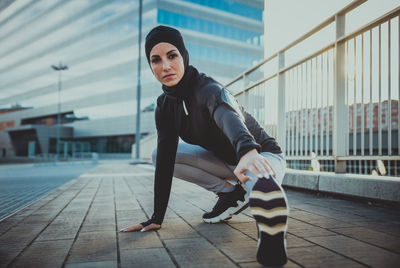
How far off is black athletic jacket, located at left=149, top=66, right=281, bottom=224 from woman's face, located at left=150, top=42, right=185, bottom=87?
0.06 meters

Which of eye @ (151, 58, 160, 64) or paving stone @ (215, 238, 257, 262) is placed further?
eye @ (151, 58, 160, 64)

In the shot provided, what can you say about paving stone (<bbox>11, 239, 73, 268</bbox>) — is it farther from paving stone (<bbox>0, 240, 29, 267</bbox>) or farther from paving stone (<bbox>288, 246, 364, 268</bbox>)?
paving stone (<bbox>288, 246, 364, 268</bbox>)

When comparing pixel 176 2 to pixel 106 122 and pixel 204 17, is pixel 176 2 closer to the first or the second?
pixel 204 17

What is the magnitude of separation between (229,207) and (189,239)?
590 mm

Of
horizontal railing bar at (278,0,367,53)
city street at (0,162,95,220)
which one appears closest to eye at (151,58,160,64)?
city street at (0,162,95,220)

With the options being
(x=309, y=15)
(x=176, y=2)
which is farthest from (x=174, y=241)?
(x=176, y=2)

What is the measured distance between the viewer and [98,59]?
43875mm

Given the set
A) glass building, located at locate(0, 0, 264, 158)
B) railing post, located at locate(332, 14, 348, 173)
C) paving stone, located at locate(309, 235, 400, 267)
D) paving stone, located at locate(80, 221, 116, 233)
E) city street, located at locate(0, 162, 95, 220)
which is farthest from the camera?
glass building, located at locate(0, 0, 264, 158)

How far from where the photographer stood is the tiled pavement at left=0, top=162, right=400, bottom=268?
1537 mm

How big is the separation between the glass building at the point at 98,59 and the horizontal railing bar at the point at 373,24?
32.5 m

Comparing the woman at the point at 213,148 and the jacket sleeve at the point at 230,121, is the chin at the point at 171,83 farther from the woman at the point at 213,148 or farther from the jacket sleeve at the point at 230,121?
the jacket sleeve at the point at 230,121

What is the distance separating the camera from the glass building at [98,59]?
129 ft

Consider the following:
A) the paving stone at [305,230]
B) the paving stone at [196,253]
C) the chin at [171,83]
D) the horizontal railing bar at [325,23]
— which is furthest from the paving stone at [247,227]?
the horizontal railing bar at [325,23]

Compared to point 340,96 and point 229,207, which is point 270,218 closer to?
point 229,207
